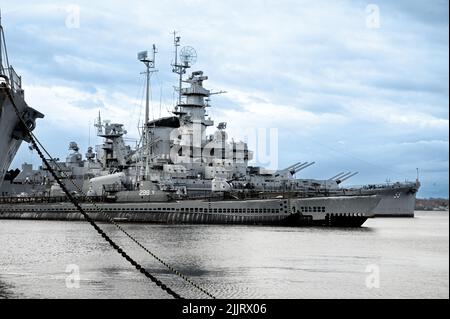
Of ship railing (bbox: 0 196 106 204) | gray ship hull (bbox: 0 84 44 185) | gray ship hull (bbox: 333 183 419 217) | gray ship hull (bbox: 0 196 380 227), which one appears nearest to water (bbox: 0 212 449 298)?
gray ship hull (bbox: 0 84 44 185)

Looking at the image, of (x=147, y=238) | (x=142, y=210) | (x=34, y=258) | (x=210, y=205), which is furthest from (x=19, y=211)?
(x=34, y=258)

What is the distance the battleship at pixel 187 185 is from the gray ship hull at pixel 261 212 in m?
0.08

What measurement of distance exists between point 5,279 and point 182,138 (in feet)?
157

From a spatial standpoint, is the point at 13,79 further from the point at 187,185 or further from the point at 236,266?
the point at 187,185

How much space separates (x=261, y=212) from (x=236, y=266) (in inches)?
1147

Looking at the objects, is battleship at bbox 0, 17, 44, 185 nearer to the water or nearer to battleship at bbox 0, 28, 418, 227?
the water

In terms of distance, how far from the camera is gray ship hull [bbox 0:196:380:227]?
5394 centimetres

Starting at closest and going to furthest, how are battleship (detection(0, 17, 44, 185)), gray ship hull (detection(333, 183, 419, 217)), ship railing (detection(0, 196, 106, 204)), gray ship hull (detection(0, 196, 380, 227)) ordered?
battleship (detection(0, 17, 44, 185)) → gray ship hull (detection(0, 196, 380, 227)) → ship railing (detection(0, 196, 106, 204)) → gray ship hull (detection(333, 183, 419, 217))

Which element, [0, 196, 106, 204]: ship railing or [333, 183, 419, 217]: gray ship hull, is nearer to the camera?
[0, 196, 106, 204]: ship railing

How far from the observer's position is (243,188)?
64438mm

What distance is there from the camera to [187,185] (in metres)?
64.1

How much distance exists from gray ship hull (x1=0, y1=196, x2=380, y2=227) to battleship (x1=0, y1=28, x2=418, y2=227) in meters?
0.08

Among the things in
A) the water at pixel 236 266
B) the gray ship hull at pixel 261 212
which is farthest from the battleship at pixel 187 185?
the water at pixel 236 266
